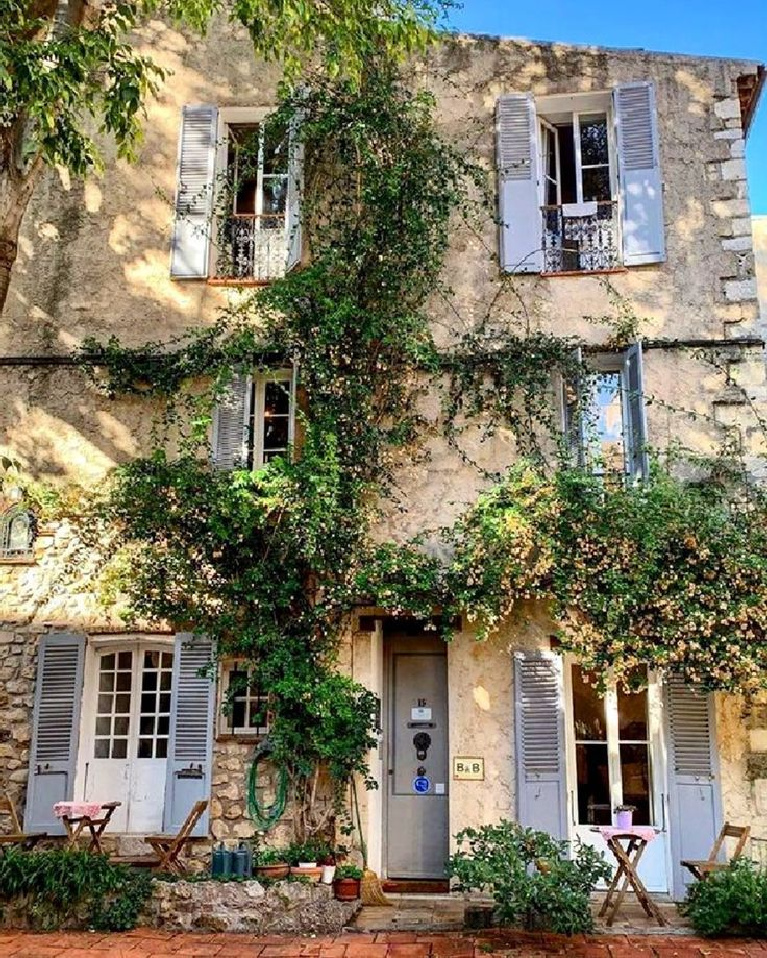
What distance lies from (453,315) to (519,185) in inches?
62.4

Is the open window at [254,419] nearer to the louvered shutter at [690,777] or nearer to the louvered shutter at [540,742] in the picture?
the louvered shutter at [540,742]

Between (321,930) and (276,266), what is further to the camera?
(276,266)

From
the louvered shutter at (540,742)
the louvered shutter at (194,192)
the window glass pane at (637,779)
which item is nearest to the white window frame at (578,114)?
the louvered shutter at (194,192)

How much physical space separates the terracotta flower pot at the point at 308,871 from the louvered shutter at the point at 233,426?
12.4ft

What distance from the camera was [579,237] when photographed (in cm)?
1002

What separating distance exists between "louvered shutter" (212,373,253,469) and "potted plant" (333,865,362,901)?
393cm

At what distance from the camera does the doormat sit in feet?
28.4

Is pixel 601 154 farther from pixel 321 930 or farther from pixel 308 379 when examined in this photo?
pixel 321 930

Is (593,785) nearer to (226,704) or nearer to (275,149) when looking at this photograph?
(226,704)

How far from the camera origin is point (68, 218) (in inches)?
407

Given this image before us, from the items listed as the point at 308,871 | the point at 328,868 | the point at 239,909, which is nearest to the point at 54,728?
the point at 239,909

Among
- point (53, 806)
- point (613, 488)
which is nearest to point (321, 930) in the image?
point (53, 806)

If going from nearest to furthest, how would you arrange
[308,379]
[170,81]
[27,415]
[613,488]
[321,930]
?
1. [321,930]
2. [613,488]
3. [308,379]
4. [27,415]
5. [170,81]

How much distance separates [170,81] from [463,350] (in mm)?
4590
